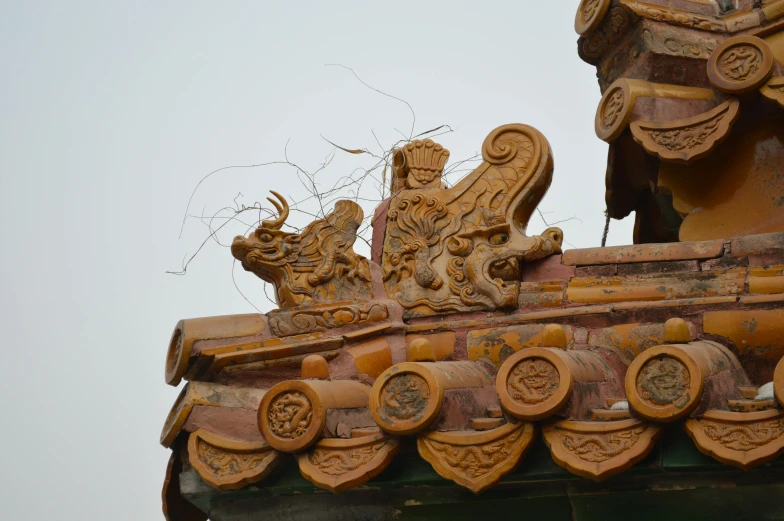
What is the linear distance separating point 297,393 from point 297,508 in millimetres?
616

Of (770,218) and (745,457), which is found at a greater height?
(770,218)

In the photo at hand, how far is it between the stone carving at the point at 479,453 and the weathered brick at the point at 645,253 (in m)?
1.36

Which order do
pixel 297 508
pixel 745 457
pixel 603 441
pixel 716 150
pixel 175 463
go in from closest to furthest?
pixel 745 457 < pixel 603 441 < pixel 297 508 < pixel 175 463 < pixel 716 150

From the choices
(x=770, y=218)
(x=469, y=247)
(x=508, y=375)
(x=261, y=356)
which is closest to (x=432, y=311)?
(x=469, y=247)

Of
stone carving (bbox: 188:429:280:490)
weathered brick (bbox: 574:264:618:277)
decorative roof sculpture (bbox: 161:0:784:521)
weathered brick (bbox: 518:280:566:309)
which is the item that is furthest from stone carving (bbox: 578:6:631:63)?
stone carving (bbox: 188:429:280:490)

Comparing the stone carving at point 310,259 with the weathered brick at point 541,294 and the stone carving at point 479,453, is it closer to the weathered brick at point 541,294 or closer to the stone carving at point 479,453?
the weathered brick at point 541,294

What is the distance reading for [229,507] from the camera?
544cm

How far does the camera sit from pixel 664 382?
4.38 m

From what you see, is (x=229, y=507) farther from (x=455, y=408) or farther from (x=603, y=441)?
(x=603, y=441)

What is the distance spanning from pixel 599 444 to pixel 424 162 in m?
2.25

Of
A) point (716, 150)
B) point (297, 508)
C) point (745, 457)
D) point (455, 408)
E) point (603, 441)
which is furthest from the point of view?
point (716, 150)

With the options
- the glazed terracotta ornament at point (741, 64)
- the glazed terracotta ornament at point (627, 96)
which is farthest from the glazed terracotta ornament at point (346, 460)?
the glazed terracotta ornament at point (741, 64)

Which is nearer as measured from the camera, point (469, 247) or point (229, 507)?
point (229, 507)

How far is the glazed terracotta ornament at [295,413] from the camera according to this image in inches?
191
